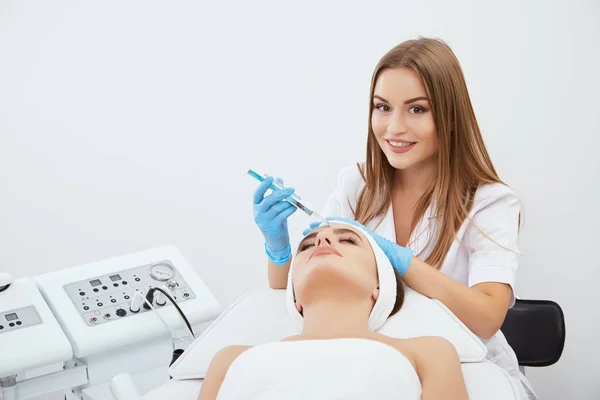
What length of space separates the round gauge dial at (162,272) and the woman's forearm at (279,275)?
10.3 inches

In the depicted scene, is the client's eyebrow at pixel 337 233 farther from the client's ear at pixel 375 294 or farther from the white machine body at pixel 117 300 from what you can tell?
the white machine body at pixel 117 300

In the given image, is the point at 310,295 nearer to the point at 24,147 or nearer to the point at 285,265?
the point at 285,265

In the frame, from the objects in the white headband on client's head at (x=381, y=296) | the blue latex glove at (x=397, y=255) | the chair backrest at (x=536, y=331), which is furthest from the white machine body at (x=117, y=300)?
the chair backrest at (x=536, y=331)

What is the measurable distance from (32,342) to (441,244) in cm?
91

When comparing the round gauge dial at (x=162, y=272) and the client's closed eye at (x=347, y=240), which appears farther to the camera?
the round gauge dial at (x=162, y=272)

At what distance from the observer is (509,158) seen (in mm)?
2510

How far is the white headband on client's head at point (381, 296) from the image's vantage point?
1552 millimetres

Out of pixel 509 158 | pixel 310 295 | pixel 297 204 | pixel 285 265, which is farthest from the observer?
pixel 509 158

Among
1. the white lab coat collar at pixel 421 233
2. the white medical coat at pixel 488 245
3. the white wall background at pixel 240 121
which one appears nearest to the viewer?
the white medical coat at pixel 488 245

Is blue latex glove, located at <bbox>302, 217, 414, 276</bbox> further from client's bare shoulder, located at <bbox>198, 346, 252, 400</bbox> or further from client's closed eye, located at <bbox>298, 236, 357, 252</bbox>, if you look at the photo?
client's bare shoulder, located at <bbox>198, 346, 252, 400</bbox>

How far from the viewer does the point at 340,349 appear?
1329 mm

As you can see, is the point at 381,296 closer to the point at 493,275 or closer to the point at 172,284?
the point at 493,275

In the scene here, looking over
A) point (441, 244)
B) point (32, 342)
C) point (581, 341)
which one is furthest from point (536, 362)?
point (32, 342)

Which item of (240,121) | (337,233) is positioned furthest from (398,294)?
(240,121)
